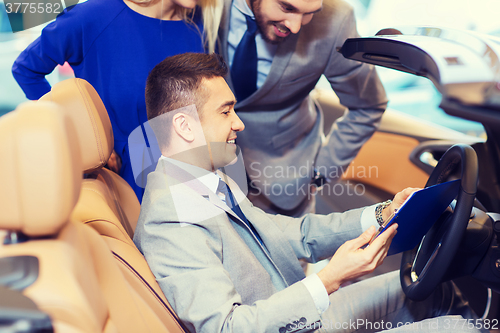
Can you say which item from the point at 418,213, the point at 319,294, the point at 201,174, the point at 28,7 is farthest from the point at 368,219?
the point at 28,7

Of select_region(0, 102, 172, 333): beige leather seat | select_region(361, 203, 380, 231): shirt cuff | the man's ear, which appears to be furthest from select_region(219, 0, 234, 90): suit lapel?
select_region(0, 102, 172, 333): beige leather seat

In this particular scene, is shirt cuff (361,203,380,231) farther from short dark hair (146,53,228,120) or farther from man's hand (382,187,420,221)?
short dark hair (146,53,228,120)

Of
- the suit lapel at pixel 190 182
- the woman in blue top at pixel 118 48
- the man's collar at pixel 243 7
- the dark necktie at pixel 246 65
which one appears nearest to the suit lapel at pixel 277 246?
the suit lapel at pixel 190 182

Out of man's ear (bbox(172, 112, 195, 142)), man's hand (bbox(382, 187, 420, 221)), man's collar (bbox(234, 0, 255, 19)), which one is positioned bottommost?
man's hand (bbox(382, 187, 420, 221))

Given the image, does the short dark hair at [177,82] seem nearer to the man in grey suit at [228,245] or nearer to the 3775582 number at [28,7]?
the man in grey suit at [228,245]

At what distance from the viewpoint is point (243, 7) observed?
1.37m

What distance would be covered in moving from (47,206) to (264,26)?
1050 mm

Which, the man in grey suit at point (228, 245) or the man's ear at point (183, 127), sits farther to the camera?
the man's ear at point (183, 127)

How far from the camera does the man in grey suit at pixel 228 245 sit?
0.82 metres

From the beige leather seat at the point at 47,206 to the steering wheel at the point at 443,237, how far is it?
0.72m

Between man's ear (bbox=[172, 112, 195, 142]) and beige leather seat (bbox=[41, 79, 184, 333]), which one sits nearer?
beige leather seat (bbox=[41, 79, 184, 333])

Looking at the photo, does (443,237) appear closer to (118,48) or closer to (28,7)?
(118,48)

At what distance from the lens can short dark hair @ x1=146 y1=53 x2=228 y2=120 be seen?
1.04 m

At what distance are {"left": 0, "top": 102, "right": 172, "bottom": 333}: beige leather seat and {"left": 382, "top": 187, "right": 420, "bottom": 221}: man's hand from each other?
2.63ft
